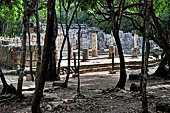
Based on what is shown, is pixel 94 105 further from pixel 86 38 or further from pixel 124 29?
pixel 124 29

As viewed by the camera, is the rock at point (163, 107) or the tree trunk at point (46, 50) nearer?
the tree trunk at point (46, 50)

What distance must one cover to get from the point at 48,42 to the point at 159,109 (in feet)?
8.26

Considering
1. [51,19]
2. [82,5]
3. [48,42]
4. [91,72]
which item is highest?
[82,5]

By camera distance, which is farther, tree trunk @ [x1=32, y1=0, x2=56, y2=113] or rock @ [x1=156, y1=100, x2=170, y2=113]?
rock @ [x1=156, y1=100, x2=170, y2=113]

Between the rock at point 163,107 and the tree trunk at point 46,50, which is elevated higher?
the tree trunk at point 46,50

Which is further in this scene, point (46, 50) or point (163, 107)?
point (163, 107)

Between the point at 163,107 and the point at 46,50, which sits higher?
the point at 46,50

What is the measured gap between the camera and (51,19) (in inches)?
155

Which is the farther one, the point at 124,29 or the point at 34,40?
the point at 124,29

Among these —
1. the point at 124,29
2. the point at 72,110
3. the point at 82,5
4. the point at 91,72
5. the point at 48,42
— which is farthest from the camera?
the point at 124,29

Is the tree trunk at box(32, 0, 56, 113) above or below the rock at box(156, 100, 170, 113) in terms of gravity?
above

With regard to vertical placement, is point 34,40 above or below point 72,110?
above

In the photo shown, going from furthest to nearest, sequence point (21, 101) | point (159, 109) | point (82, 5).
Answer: point (82, 5), point (21, 101), point (159, 109)

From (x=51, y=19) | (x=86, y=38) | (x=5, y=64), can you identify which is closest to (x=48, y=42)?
(x=51, y=19)
